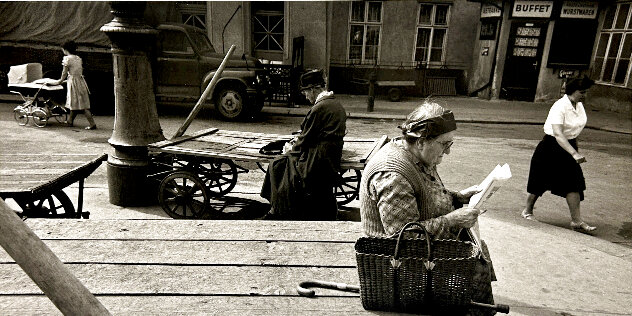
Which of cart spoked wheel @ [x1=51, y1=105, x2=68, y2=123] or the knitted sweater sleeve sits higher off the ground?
the knitted sweater sleeve

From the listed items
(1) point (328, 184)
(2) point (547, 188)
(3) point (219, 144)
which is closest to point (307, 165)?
(1) point (328, 184)

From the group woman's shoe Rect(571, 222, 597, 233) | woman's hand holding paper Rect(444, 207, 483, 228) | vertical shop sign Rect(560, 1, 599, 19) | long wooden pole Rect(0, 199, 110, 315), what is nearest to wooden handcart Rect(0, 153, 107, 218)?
long wooden pole Rect(0, 199, 110, 315)

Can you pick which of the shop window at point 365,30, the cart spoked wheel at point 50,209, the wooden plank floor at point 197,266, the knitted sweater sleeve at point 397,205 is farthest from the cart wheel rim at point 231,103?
the knitted sweater sleeve at point 397,205

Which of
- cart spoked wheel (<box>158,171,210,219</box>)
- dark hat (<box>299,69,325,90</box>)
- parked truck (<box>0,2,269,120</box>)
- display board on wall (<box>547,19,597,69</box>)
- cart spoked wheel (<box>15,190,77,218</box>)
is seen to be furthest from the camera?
display board on wall (<box>547,19,597,69</box>)

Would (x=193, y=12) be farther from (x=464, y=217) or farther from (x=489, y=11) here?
(x=464, y=217)

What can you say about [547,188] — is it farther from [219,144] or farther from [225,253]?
[225,253]

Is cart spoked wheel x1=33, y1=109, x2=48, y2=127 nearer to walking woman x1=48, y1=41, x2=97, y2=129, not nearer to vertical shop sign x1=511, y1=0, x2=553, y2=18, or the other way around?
walking woman x1=48, y1=41, x2=97, y2=129

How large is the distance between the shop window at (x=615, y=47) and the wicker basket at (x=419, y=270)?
16.3 m

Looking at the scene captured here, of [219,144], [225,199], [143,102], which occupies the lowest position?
[225,199]


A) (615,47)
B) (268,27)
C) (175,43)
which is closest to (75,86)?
(175,43)

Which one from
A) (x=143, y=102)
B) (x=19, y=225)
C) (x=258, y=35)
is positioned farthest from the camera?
(x=258, y=35)

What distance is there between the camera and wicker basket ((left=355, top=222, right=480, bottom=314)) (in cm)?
168

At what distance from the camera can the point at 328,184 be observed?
14.6ft

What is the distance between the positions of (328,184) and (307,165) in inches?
12.1
